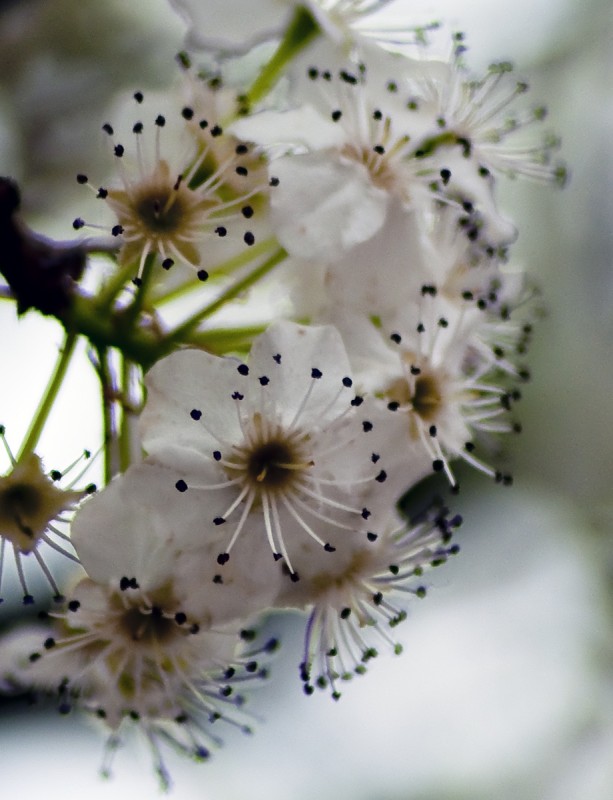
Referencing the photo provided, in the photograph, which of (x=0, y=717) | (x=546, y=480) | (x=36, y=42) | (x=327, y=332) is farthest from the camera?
(x=546, y=480)

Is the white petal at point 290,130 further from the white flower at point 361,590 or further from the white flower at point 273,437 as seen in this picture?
the white flower at point 361,590

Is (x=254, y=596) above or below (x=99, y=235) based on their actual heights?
below

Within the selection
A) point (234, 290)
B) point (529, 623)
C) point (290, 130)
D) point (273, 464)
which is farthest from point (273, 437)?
point (529, 623)

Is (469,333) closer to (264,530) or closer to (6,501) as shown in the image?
(264,530)

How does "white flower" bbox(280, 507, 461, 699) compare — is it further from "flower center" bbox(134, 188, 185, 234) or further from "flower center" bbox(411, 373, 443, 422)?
"flower center" bbox(134, 188, 185, 234)

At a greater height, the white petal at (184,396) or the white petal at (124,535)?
the white petal at (184,396)

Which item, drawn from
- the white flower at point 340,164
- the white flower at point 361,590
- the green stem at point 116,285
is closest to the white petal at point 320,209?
the white flower at point 340,164

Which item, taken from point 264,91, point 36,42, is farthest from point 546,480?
point 264,91
